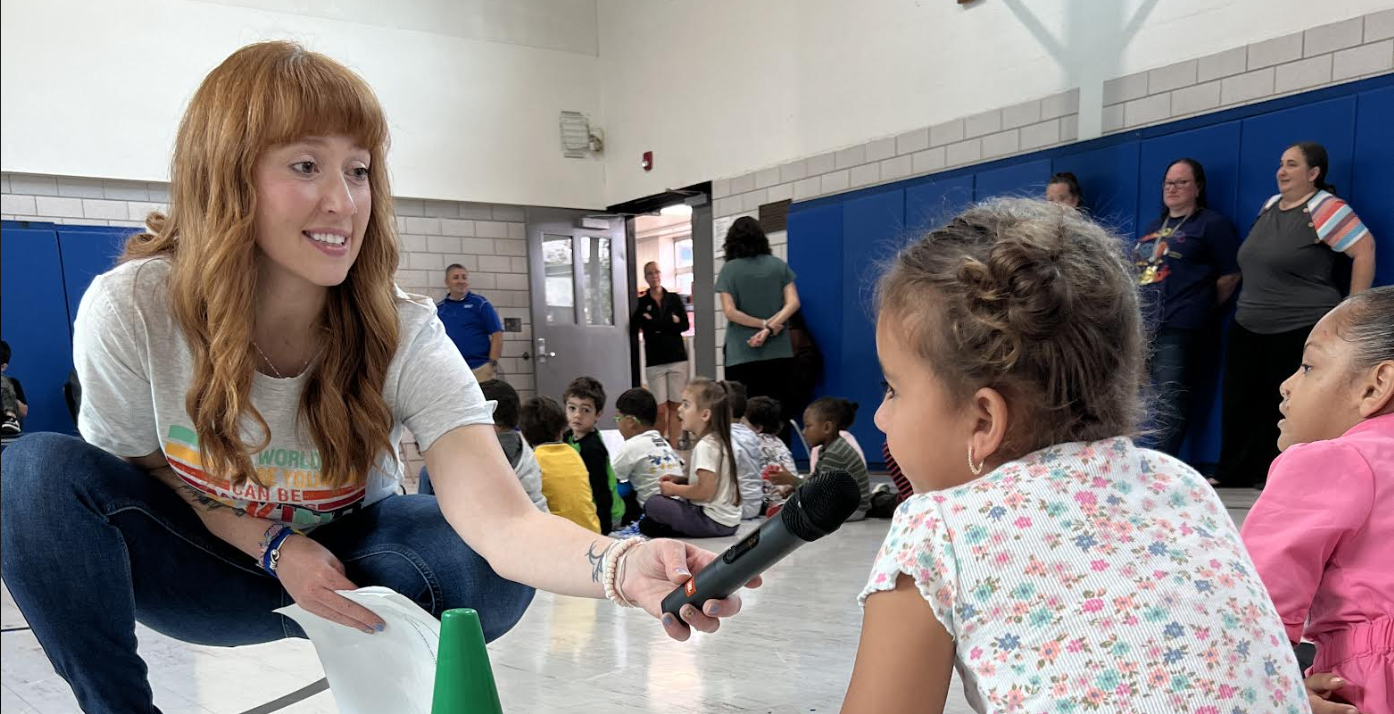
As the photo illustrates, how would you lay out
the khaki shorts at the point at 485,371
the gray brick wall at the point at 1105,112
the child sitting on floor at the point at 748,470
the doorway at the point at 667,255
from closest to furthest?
the gray brick wall at the point at 1105,112
the child sitting on floor at the point at 748,470
the khaki shorts at the point at 485,371
the doorway at the point at 667,255

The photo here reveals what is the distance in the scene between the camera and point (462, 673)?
0.90 meters

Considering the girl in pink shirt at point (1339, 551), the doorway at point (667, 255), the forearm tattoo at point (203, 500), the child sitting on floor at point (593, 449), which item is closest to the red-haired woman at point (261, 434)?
the forearm tattoo at point (203, 500)

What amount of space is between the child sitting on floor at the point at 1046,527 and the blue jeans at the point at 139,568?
29.4 inches

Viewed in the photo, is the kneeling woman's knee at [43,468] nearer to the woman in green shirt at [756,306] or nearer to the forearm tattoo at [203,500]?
the forearm tattoo at [203,500]

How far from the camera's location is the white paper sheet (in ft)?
3.84

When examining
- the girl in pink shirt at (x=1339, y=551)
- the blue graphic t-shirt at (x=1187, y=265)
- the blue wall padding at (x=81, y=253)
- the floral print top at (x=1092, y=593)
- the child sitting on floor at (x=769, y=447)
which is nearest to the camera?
the floral print top at (x=1092, y=593)

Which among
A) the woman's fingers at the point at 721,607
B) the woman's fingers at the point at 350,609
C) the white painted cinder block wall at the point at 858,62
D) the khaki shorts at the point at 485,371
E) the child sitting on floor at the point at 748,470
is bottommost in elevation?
the child sitting on floor at the point at 748,470

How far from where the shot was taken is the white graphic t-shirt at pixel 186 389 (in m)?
1.26

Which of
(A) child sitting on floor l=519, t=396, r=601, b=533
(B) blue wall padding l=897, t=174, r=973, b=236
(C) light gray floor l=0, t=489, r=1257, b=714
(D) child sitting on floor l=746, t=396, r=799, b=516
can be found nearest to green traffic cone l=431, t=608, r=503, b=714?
(C) light gray floor l=0, t=489, r=1257, b=714

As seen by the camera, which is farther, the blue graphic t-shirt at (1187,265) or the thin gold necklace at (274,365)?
A: the blue graphic t-shirt at (1187,265)

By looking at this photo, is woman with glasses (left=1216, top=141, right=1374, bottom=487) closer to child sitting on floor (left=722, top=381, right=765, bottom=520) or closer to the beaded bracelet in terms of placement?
child sitting on floor (left=722, top=381, right=765, bottom=520)

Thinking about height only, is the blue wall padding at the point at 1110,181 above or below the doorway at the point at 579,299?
above

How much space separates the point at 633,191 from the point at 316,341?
630cm

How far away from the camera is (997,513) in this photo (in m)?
0.75
